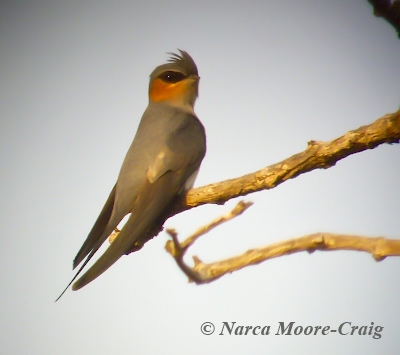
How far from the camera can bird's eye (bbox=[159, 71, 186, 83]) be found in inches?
203

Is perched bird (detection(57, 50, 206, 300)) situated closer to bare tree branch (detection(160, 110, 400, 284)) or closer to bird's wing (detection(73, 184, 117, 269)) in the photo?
bird's wing (detection(73, 184, 117, 269))

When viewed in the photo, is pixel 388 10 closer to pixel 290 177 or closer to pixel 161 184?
pixel 290 177

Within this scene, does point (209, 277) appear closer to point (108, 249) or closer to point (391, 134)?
point (108, 249)

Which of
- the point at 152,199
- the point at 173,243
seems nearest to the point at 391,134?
the point at 173,243

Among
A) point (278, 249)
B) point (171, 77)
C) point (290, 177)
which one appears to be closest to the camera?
point (278, 249)

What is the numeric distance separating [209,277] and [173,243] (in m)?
0.30

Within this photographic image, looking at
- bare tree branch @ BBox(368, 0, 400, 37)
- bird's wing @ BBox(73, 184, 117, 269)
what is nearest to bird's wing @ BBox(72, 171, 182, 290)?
bird's wing @ BBox(73, 184, 117, 269)

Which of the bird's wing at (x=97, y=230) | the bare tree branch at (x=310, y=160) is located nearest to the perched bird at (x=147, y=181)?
the bird's wing at (x=97, y=230)

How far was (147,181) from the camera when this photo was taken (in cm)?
402

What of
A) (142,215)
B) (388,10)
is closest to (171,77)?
(142,215)

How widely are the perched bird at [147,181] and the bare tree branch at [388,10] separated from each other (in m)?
2.10

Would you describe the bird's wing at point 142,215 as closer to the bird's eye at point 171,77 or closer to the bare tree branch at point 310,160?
the bare tree branch at point 310,160

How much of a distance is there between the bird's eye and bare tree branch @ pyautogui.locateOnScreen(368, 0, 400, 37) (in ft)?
10.4

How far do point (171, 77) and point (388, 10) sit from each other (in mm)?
3238
